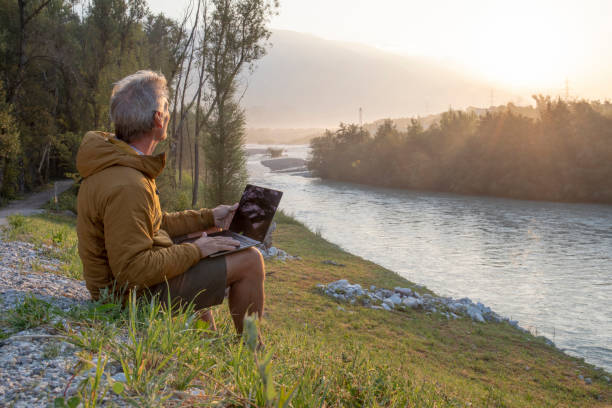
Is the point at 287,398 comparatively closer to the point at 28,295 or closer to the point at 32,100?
the point at 28,295

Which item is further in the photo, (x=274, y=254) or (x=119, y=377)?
(x=274, y=254)

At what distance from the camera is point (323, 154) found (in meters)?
60.1

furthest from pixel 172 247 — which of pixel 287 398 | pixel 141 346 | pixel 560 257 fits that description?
pixel 560 257

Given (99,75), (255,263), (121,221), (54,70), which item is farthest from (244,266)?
(54,70)

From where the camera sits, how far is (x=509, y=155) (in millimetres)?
37531

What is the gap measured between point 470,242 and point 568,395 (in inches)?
551

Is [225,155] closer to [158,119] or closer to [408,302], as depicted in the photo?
[408,302]

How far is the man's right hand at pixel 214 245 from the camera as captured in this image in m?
2.76

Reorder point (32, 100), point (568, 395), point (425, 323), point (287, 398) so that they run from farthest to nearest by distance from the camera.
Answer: point (32, 100) < point (425, 323) < point (568, 395) < point (287, 398)

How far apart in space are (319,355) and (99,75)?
1630 cm

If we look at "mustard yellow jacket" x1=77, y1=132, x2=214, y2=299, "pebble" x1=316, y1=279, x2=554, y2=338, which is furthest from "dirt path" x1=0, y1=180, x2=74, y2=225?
"mustard yellow jacket" x1=77, y1=132, x2=214, y2=299

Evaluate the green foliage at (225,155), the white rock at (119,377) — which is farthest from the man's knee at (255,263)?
the green foliage at (225,155)

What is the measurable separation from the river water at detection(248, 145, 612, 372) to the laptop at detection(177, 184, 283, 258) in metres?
7.16

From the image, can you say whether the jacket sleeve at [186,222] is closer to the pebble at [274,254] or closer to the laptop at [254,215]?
the laptop at [254,215]
